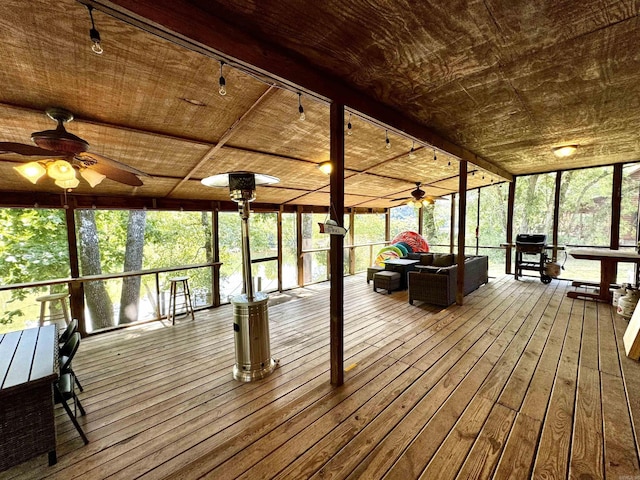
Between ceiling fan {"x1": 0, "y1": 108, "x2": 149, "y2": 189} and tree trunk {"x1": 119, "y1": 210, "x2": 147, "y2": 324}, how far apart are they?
503 centimetres

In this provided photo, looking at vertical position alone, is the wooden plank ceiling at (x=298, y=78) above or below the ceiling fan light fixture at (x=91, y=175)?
above

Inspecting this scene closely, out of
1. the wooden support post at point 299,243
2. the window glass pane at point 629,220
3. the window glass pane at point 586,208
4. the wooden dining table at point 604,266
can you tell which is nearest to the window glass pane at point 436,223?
the window glass pane at point 586,208

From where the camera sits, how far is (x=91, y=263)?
5922 mm

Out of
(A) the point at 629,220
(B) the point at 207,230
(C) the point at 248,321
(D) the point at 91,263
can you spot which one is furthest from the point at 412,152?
(D) the point at 91,263

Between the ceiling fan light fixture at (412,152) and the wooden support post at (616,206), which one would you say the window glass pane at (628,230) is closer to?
the wooden support post at (616,206)

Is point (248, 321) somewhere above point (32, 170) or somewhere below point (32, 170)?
below

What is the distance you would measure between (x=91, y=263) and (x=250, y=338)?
18.6 feet

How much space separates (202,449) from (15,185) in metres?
4.28

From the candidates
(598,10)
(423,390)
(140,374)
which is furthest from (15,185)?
(598,10)

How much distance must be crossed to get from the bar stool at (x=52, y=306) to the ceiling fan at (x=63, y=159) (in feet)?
8.70

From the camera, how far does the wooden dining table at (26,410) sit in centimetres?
164

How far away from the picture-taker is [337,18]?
152cm

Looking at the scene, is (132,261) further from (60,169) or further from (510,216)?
(510,216)

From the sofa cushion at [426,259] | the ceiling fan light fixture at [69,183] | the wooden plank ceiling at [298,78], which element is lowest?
the sofa cushion at [426,259]
